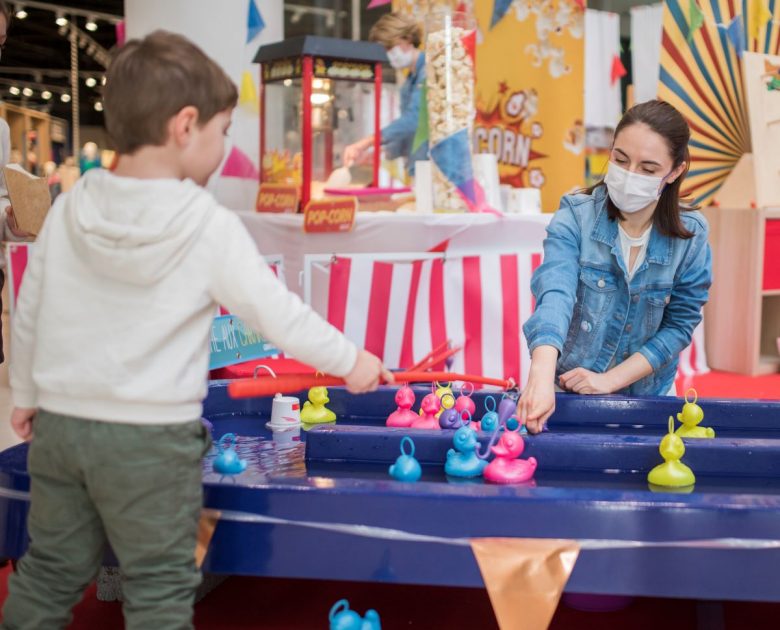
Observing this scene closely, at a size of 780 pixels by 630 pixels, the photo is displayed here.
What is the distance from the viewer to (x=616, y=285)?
2.33 m

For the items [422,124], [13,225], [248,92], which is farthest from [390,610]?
[248,92]

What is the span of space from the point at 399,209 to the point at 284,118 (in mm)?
772

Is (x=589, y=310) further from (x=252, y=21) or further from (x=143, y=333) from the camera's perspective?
(x=252, y=21)

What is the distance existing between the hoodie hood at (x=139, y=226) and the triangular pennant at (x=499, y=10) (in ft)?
15.8

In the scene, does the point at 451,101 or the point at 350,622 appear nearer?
the point at 350,622

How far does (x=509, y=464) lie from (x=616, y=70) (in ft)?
16.2

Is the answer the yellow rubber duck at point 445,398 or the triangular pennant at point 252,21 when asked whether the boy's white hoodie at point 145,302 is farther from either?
the triangular pennant at point 252,21

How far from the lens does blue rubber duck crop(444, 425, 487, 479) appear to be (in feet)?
6.02

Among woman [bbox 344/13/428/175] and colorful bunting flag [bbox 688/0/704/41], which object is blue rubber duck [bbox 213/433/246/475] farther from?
colorful bunting flag [bbox 688/0/704/41]

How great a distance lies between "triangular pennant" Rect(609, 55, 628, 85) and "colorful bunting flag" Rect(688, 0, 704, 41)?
0.57 meters

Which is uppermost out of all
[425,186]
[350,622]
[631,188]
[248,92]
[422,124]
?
[248,92]

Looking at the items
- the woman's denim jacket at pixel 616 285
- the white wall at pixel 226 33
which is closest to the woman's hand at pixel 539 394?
the woman's denim jacket at pixel 616 285

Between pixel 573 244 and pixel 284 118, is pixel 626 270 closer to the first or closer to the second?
pixel 573 244

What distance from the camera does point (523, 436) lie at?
1.92 meters
